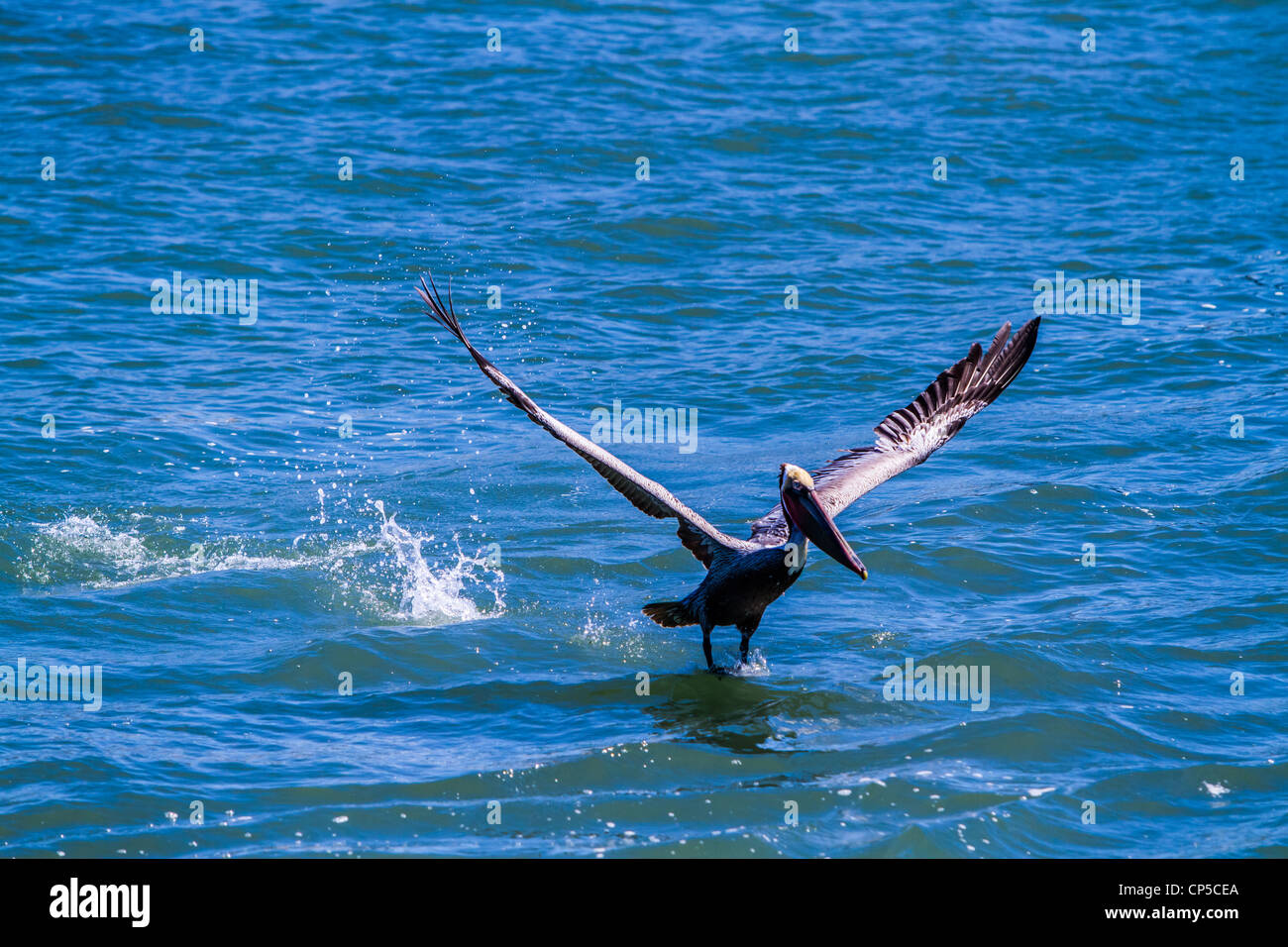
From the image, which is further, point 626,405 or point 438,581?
point 626,405

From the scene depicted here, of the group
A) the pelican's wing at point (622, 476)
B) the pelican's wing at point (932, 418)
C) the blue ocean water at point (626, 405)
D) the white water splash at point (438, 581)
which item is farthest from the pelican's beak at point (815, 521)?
the white water splash at point (438, 581)

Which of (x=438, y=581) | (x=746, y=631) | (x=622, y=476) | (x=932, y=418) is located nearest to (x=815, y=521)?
(x=622, y=476)

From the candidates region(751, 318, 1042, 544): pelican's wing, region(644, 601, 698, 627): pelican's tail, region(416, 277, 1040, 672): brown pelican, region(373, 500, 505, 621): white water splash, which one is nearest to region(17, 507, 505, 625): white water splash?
region(373, 500, 505, 621): white water splash

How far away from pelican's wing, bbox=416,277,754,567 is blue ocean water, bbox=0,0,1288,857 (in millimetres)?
780

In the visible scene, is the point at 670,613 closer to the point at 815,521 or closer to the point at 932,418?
the point at 815,521

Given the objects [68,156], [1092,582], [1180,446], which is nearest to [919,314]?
[1180,446]

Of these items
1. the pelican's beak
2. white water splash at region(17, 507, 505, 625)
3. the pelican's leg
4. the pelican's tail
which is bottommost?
the pelican's leg

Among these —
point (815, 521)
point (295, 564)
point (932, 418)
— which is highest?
point (932, 418)

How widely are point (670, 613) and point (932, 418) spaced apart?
2.13 meters

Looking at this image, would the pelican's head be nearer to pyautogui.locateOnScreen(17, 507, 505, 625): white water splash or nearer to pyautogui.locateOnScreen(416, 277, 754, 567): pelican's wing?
pyautogui.locateOnScreen(416, 277, 754, 567): pelican's wing

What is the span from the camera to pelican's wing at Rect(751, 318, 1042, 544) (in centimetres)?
827

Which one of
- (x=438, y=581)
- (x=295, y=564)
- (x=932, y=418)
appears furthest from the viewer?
(x=295, y=564)

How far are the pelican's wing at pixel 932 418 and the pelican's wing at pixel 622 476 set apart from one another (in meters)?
0.35

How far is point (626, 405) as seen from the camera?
12.1 metres
